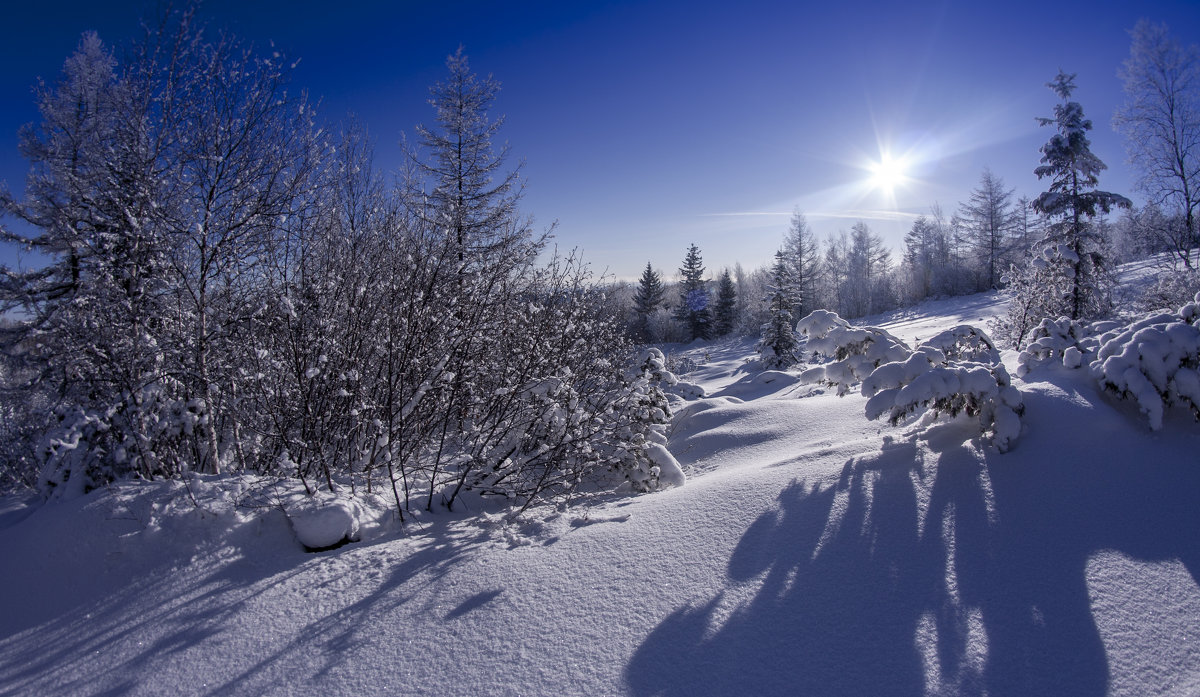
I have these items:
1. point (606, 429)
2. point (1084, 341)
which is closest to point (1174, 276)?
point (1084, 341)

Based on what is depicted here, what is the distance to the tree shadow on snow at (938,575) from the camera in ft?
5.39

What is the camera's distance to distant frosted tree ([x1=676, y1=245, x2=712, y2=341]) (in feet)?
118

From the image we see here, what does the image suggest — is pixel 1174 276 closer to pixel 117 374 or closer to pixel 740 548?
pixel 740 548

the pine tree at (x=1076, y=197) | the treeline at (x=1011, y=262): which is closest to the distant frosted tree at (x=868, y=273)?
the treeline at (x=1011, y=262)

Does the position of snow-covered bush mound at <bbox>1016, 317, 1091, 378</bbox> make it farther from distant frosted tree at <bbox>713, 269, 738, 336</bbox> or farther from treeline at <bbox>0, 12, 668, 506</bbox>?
distant frosted tree at <bbox>713, 269, 738, 336</bbox>

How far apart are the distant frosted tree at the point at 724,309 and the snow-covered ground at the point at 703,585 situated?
33790 millimetres

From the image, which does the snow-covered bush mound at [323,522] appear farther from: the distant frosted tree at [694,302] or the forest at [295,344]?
the distant frosted tree at [694,302]

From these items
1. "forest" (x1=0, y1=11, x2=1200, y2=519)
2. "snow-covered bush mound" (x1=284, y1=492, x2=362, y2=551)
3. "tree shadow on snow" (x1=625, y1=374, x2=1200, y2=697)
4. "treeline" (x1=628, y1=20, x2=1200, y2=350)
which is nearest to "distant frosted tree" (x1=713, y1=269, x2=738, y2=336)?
"treeline" (x1=628, y1=20, x2=1200, y2=350)

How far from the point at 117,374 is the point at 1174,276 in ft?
63.7

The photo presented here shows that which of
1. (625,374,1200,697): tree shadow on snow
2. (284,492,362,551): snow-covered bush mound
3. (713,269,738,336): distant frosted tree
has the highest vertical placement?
(713,269,738,336): distant frosted tree

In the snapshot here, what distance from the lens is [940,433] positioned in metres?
3.16

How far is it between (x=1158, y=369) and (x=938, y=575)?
207cm

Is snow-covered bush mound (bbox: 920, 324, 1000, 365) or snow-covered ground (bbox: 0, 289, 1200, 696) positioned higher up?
snow-covered bush mound (bbox: 920, 324, 1000, 365)

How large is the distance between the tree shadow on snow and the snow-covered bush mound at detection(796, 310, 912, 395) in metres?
0.76
